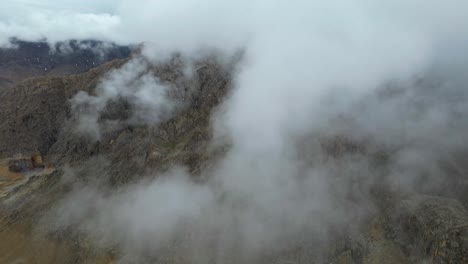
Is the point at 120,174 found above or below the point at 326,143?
below

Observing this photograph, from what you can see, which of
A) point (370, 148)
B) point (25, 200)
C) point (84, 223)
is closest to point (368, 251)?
point (370, 148)

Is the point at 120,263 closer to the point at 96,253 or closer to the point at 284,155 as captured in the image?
the point at 96,253

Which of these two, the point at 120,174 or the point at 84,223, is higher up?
the point at 120,174

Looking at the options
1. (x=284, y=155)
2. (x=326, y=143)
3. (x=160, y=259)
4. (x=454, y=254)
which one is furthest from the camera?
(x=284, y=155)

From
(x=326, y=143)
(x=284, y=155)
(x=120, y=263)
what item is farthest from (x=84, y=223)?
(x=326, y=143)

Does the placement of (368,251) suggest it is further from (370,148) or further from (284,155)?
(284,155)

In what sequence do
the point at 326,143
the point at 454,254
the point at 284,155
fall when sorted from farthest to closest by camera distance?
the point at 284,155, the point at 326,143, the point at 454,254

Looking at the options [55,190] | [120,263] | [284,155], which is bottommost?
[120,263]

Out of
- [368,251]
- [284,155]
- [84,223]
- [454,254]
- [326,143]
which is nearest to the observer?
[454,254]

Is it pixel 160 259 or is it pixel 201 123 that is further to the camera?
pixel 201 123
